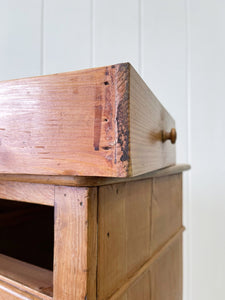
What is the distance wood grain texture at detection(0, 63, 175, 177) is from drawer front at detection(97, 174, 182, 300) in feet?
0.15

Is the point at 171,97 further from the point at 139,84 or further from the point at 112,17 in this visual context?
the point at 139,84

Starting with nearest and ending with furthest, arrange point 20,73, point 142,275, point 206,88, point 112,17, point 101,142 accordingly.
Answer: point 101,142 < point 142,275 < point 206,88 < point 112,17 < point 20,73

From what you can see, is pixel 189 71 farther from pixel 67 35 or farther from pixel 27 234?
pixel 27 234

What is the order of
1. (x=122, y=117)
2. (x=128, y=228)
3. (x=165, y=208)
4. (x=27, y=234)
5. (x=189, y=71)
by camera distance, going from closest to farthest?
(x=122, y=117)
(x=128, y=228)
(x=165, y=208)
(x=27, y=234)
(x=189, y=71)

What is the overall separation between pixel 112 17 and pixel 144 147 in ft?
2.55

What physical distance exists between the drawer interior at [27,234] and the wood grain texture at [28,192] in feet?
0.99

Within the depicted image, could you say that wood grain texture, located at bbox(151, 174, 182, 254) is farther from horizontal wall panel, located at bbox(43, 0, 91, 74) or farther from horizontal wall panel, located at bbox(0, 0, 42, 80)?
horizontal wall panel, located at bbox(0, 0, 42, 80)

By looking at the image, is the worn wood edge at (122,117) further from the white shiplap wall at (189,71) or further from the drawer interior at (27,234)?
the white shiplap wall at (189,71)

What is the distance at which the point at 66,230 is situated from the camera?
0.23 metres

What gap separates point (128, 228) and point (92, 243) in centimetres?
8

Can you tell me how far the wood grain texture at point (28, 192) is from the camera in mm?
243

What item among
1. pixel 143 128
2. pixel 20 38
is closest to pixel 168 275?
pixel 143 128

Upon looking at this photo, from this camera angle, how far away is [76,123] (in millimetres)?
210

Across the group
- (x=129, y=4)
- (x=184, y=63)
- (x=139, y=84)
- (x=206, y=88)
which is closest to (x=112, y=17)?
(x=129, y=4)
